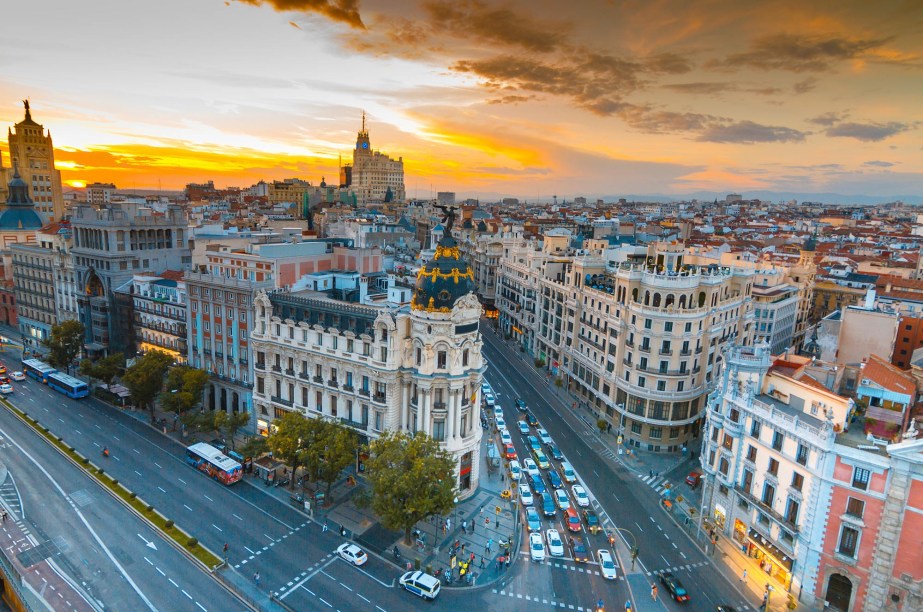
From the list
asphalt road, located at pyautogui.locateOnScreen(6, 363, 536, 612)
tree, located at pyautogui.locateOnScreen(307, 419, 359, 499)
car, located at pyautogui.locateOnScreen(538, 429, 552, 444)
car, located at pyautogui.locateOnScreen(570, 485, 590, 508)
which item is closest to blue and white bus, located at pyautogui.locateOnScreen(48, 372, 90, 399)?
asphalt road, located at pyautogui.locateOnScreen(6, 363, 536, 612)

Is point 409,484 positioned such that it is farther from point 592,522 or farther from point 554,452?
point 554,452

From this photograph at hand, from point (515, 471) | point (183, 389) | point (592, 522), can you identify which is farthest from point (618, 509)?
point (183, 389)

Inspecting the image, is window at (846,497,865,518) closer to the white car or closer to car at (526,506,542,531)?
car at (526,506,542,531)

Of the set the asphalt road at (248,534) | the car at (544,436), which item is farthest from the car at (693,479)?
the asphalt road at (248,534)

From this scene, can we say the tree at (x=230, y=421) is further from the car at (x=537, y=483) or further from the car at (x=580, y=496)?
the car at (x=580, y=496)

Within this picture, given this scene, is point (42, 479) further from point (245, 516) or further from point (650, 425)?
point (650, 425)

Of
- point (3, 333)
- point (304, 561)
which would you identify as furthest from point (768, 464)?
point (3, 333)
